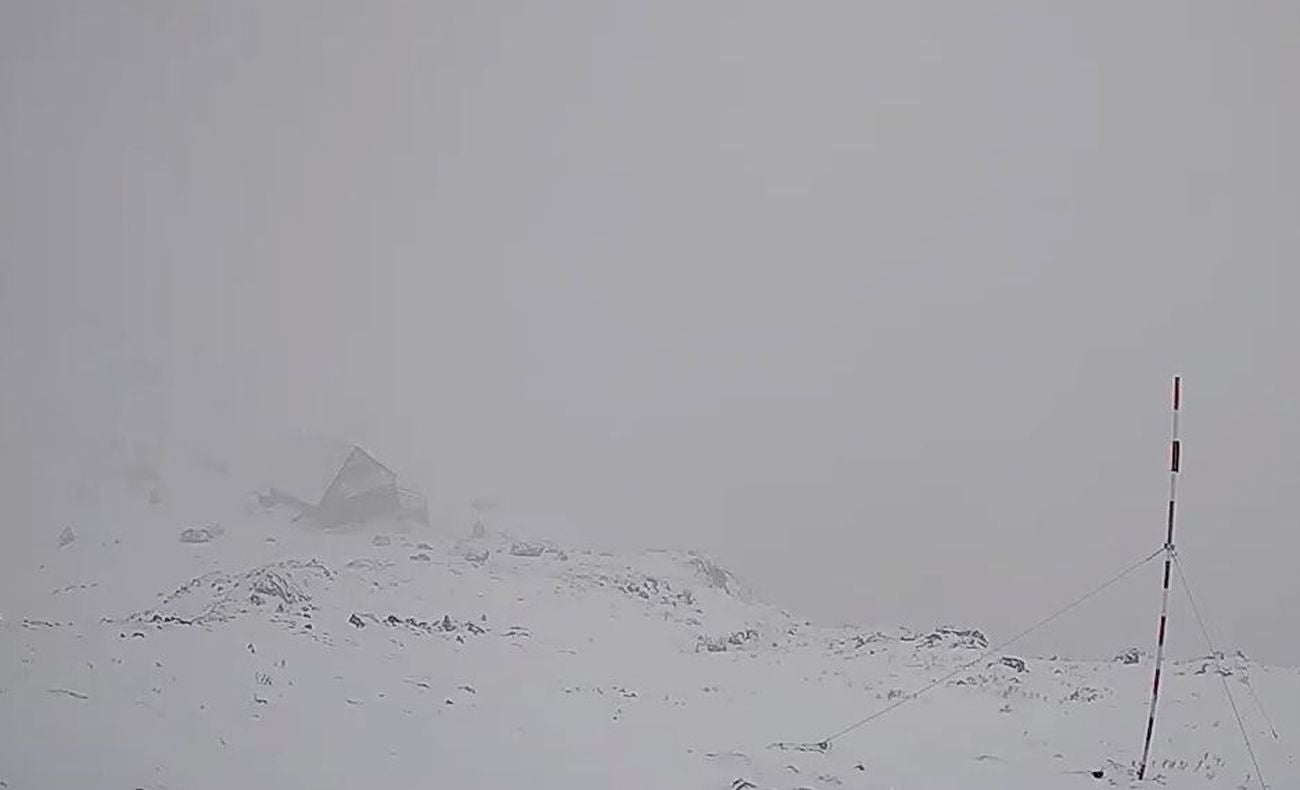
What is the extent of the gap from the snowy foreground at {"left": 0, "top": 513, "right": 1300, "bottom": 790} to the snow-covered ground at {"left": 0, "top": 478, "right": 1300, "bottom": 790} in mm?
56

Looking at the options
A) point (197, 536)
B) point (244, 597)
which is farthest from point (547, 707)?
point (197, 536)

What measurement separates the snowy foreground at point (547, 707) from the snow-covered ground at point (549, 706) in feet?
0.19

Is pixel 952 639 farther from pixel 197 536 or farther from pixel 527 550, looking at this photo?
pixel 197 536

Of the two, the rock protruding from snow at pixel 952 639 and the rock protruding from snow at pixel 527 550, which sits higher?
the rock protruding from snow at pixel 952 639

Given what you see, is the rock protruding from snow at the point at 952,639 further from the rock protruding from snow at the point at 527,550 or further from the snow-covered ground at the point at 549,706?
the rock protruding from snow at the point at 527,550

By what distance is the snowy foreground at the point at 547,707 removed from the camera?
11.2 m

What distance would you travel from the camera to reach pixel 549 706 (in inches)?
607

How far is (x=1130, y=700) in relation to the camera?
665 inches

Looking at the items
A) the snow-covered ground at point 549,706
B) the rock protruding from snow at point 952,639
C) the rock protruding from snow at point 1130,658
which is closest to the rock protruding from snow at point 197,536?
the snow-covered ground at point 549,706

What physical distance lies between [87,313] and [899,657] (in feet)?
374

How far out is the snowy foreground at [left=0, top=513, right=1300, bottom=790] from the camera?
1118 centimetres

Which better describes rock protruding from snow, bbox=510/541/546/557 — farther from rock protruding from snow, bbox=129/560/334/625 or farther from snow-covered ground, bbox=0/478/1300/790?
snow-covered ground, bbox=0/478/1300/790

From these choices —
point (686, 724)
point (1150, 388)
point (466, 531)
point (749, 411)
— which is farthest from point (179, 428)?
point (1150, 388)

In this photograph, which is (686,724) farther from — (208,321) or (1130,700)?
(208,321)
